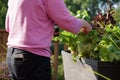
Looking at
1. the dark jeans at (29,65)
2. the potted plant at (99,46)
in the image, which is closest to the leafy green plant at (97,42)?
the potted plant at (99,46)

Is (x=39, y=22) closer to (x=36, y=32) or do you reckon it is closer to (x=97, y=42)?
(x=36, y=32)

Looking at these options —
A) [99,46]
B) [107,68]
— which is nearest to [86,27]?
[99,46]

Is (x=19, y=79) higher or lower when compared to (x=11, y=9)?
lower

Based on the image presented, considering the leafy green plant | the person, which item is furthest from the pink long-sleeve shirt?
the leafy green plant

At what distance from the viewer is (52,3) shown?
241 centimetres

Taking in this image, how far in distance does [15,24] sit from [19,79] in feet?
1.17

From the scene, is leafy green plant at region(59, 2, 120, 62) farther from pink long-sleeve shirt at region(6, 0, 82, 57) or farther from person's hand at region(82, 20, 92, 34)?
pink long-sleeve shirt at region(6, 0, 82, 57)

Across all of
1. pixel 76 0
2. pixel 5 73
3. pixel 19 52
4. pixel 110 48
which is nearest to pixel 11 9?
pixel 19 52

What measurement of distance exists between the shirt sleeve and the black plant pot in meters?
0.25

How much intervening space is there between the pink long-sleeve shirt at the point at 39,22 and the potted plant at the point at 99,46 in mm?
191

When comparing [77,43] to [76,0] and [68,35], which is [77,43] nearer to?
[68,35]

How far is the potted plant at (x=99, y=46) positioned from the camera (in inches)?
96.0

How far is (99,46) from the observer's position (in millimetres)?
2541

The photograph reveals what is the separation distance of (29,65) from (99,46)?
1.58 feet
